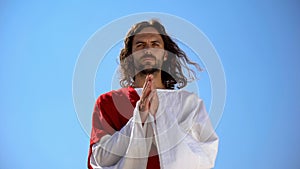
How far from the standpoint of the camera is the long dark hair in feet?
13.0

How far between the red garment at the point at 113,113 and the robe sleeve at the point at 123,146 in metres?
0.05

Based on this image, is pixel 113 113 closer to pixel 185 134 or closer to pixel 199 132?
pixel 185 134

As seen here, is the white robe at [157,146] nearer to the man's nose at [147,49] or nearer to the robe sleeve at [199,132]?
the robe sleeve at [199,132]

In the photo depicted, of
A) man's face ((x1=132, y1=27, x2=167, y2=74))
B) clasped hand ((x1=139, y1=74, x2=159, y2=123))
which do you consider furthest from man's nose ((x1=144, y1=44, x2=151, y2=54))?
clasped hand ((x1=139, y1=74, x2=159, y2=123))

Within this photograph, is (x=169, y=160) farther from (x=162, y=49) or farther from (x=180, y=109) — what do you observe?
(x=162, y=49)

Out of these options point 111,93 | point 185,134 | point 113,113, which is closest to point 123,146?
point 113,113

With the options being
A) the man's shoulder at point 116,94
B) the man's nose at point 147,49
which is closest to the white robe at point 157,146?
the man's shoulder at point 116,94

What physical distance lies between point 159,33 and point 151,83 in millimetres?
823

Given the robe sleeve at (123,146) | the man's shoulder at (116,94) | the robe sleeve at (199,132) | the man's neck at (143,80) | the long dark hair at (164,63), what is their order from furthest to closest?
the long dark hair at (164,63) → the man's neck at (143,80) → the man's shoulder at (116,94) → the robe sleeve at (199,132) → the robe sleeve at (123,146)

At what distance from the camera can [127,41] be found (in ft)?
13.0

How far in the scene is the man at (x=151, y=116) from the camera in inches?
130

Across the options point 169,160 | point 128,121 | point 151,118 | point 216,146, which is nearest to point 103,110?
point 128,121

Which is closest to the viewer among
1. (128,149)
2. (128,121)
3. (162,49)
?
(128,149)

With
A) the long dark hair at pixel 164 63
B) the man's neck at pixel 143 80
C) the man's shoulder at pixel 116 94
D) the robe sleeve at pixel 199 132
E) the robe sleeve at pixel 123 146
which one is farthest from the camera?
the long dark hair at pixel 164 63
